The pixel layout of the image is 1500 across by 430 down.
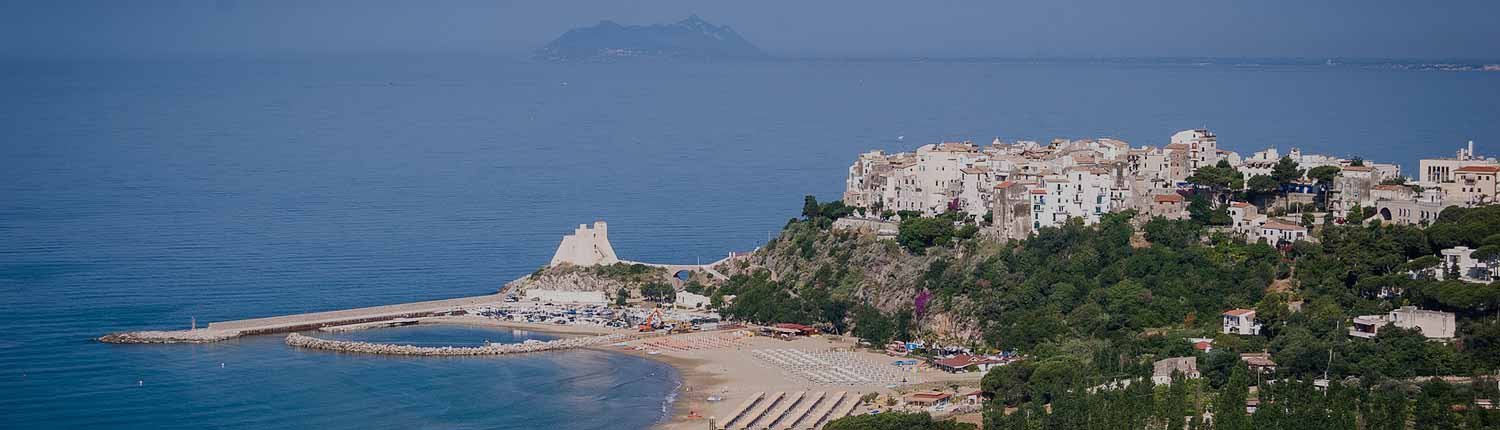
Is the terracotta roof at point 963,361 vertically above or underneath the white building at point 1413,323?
underneath

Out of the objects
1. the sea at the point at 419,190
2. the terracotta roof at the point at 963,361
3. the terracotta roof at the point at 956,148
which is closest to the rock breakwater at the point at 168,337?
the sea at the point at 419,190

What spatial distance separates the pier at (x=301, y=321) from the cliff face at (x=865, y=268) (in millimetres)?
6592

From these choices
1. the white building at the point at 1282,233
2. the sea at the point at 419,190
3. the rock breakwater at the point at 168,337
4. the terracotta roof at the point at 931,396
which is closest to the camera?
the terracotta roof at the point at 931,396

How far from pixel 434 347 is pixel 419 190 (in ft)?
108

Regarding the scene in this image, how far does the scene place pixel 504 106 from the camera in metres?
130

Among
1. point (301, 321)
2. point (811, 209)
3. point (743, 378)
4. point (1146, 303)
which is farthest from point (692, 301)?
point (1146, 303)

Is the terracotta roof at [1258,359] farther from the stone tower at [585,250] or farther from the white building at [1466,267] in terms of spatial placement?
the stone tower at [585,250]

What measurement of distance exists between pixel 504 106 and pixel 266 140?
3064 cm

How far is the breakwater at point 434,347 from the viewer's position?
1745 inches

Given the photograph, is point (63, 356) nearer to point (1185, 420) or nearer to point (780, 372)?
point (780, 372)

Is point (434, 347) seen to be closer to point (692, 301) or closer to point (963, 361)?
point (692, 301)

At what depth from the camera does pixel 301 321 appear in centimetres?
4734

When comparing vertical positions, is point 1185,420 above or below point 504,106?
below

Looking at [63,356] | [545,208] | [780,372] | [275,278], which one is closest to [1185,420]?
[780,372]
